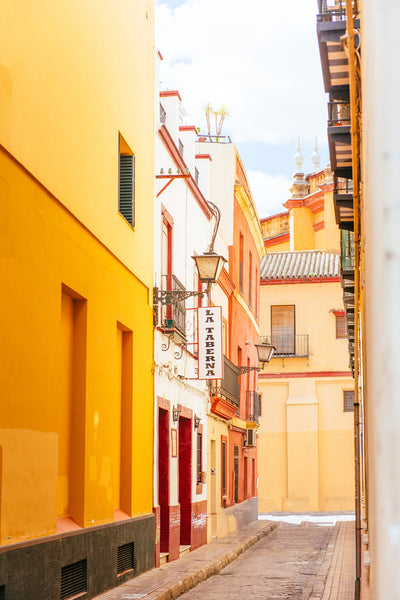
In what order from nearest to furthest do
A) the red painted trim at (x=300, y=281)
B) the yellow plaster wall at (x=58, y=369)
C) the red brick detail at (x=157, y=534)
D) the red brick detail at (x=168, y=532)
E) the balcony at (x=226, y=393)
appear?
1. the yellow plaster wall at (x=58, y=369)
2. the red brick detail at (x=157, y=534)
3. the red brick detail at (x=168, y=532)
4. the balcony at (x=226, y=393)
5. the red painted trim at (x=300, y=281)

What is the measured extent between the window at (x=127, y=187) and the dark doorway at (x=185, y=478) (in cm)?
570

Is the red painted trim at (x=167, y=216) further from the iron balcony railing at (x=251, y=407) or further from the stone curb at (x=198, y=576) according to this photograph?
the iron balcony railing at (x=251, y=407)

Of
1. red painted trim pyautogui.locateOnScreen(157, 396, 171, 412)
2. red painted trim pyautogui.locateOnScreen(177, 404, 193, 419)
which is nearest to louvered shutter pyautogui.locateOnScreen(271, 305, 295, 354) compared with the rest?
red painted trim pyautogui.locateOnScreen(177, 404, 193, 419)

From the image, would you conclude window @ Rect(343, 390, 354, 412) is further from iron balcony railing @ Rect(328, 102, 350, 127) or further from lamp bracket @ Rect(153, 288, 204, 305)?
iron balcony railing @ Rect(328, 102, 350, 127)

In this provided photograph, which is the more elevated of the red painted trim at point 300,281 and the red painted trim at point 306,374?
the red painted trim at point 300,281

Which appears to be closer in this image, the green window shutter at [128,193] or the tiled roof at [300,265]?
the green window shutter at [128,193]

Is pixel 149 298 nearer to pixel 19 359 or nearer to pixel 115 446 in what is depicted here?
pixel 115 446

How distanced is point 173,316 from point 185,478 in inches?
147

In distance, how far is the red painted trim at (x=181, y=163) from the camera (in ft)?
51.8

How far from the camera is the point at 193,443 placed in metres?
18.3

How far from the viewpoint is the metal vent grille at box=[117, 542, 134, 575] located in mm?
11883

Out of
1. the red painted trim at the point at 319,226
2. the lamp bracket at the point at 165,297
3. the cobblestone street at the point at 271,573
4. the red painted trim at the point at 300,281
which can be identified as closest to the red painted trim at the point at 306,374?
the red painted trim at the point at 300,281

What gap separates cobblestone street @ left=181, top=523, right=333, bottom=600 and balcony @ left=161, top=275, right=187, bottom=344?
3.97 m

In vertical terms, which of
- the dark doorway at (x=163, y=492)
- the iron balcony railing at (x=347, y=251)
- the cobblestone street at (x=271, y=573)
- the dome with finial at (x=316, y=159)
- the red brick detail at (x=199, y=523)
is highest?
the dome with finial at (x=316, y=159)
